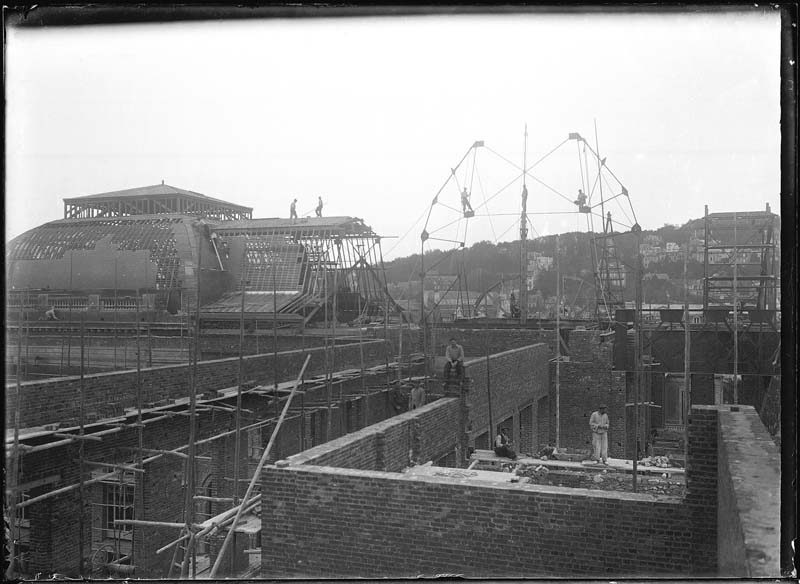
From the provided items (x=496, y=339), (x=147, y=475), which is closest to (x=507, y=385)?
(x=496, y=339)

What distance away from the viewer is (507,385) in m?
17.8

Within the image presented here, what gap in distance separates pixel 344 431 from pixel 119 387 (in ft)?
20.4

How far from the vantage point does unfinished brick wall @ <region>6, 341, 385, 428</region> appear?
1095cm

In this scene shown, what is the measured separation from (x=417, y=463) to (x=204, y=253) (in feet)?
60.6

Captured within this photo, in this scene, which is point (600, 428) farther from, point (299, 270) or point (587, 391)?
point (299, 270)

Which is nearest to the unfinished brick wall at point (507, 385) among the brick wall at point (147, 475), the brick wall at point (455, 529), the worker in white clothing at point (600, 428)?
the brick wall at point (147, 475)

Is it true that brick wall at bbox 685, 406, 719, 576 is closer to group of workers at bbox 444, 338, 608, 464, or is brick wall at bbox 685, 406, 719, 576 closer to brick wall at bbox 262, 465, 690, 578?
brick wall at bbox 262, 465, 690, 578

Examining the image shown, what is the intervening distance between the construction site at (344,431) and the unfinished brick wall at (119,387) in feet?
Answer: 0.16

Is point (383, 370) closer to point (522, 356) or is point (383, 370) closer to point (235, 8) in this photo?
point (522, 356)

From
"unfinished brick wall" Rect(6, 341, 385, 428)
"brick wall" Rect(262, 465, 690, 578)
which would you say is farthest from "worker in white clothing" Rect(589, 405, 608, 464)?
"brick wall" Rect(262, 465, 690, 578)

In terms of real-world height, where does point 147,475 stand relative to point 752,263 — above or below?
below

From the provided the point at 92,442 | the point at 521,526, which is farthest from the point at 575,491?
the point at 92,442

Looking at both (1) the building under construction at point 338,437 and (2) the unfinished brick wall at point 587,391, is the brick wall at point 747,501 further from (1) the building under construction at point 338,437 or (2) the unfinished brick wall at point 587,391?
(2) the unfinished brick wall at point 587,391

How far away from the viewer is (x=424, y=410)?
11.5m
